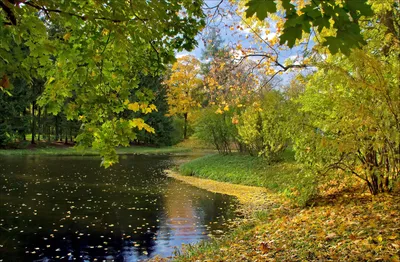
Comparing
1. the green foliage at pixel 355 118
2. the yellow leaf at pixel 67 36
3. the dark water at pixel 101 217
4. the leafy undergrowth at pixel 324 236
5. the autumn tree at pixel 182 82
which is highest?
the autumn tree at pixel 182 82

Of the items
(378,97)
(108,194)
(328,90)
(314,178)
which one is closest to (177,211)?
(108,194)

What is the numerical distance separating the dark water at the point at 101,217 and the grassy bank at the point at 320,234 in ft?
3.52

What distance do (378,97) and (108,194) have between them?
9.65 meters

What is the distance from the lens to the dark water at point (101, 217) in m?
7.02

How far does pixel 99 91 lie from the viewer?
438 centimetres

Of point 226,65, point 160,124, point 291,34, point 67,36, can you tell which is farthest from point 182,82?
point 291,34

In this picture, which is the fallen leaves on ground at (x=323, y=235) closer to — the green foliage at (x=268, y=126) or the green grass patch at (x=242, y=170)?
the green grass patch at (x=242, y=170)

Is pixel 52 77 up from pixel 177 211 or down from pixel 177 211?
up

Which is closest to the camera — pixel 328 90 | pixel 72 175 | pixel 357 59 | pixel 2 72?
pixel 2 72

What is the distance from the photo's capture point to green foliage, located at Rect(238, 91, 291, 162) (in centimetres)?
1587

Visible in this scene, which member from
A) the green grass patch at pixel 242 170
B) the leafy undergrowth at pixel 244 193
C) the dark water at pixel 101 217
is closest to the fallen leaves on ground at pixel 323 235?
the dark water at pixel 101 217

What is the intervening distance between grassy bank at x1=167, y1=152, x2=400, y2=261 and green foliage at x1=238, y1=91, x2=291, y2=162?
6720 millimetres

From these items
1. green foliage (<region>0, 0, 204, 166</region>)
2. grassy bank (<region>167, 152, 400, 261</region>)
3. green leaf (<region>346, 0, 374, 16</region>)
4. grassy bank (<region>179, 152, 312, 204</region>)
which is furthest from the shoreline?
green leaf (<region>346, 0, 374, 16</region>)

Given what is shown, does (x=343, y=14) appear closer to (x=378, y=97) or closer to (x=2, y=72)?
(x=2, y=72)
